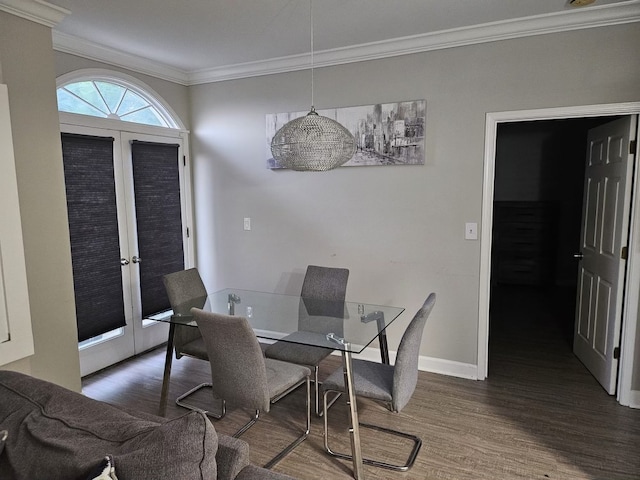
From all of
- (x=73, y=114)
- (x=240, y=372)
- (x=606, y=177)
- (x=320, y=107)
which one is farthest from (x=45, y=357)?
(x=606, y=177)

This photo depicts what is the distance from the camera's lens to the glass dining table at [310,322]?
2.20 m

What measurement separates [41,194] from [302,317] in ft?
5.75

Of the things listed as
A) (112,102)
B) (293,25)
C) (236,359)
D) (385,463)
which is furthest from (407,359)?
(112,102)

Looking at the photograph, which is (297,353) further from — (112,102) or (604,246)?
(112,102)

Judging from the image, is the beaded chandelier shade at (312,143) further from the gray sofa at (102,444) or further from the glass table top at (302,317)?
the gray sofa at (102,444)

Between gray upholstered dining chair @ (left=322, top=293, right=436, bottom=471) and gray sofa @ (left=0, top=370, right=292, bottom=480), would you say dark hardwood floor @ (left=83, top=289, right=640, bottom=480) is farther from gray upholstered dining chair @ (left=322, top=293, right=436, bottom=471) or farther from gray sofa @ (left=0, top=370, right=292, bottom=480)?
gray sofa @ (left=0, top=370, right=292, bottom=480)

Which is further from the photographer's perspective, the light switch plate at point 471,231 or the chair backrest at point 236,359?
the light switch plate at point 471,231

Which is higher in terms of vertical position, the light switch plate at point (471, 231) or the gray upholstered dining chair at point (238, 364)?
the light switch plate at point (471, 231)

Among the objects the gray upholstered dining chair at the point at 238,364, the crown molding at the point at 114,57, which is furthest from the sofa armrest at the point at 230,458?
the crown molding at the point at 114,57

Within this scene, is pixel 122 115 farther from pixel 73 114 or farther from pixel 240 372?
pixel 240 372

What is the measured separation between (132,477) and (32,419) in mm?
536

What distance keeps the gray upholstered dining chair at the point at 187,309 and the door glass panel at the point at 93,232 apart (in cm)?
83

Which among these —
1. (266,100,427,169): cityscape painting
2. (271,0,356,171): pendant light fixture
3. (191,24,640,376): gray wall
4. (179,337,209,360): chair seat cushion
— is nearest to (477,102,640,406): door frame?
(191,24,640,376): gray wall

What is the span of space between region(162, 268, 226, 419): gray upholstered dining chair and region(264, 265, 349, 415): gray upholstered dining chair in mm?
469
